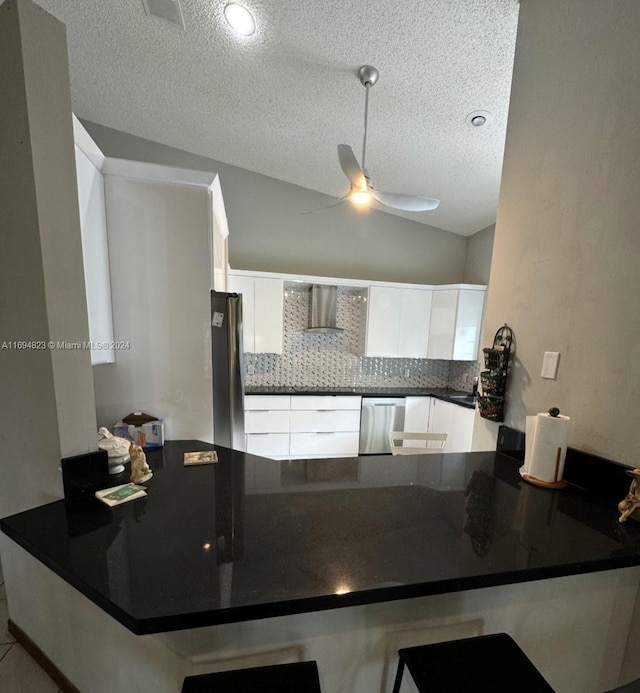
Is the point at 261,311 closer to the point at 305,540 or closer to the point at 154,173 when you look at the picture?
the point at 154,173

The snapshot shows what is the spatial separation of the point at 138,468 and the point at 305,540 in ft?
2.50

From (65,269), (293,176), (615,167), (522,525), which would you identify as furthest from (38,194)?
(293,176)

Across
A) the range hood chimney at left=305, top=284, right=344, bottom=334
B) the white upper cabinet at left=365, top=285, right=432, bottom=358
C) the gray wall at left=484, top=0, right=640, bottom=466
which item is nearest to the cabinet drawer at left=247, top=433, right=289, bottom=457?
the range hood chimney at left=305, top=284, right=344, bottom=334

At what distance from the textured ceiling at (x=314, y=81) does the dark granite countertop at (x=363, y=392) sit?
2182 mm

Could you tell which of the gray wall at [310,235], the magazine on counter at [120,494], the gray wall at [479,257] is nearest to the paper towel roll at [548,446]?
the magazine on counter at [120,494]

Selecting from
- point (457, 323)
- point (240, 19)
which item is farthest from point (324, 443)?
point (240, 19)

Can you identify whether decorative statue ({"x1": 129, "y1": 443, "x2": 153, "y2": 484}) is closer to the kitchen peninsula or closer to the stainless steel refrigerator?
the kitchen peninsula

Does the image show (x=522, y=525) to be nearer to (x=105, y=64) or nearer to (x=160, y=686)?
(x=160, y=686)

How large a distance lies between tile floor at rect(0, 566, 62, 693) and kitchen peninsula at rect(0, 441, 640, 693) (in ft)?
0.41

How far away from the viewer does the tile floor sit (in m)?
1.21

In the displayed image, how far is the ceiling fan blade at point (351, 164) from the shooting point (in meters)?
1.84

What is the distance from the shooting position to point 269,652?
801 millimetres

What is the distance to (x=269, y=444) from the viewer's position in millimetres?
3357

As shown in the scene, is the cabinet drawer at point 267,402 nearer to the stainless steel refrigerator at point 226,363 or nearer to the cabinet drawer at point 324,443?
the cabinet drawer at point 324,443
